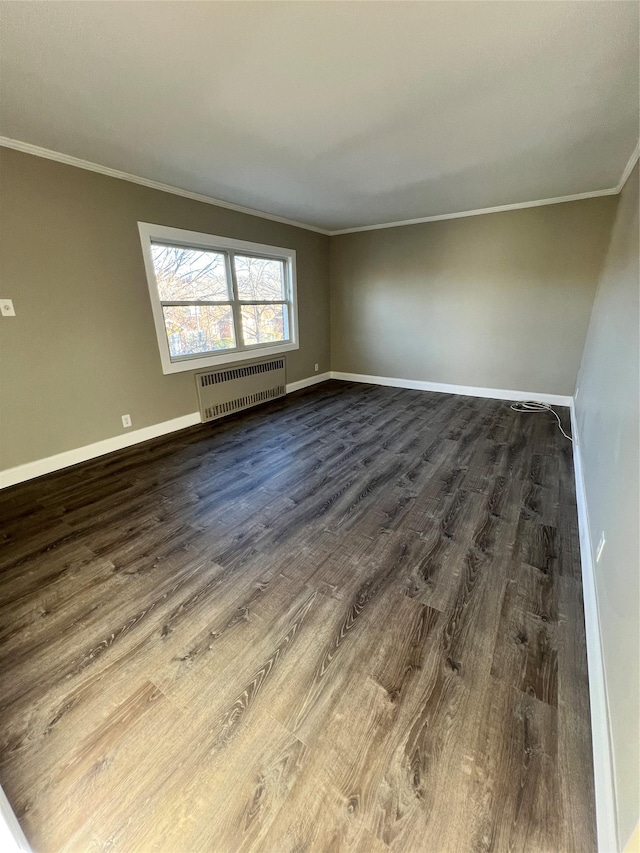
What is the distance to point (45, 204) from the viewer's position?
8.45 ft

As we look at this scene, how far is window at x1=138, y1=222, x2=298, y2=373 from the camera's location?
11.4 feet

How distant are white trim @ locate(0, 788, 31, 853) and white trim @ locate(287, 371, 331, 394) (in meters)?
4.74

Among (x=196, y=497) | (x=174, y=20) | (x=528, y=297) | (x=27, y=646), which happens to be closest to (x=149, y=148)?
(x=174, y=20)

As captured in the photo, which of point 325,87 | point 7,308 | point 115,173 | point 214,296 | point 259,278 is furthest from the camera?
point 259,278

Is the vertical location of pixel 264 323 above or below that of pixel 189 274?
below

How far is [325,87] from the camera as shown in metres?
1.79

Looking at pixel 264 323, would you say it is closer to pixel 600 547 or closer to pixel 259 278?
pixel 259 278

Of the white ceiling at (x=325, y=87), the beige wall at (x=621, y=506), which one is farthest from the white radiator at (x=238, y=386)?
the beige wall at (x=621, y=506)

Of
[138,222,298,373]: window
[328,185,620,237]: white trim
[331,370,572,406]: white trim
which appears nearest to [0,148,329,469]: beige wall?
[138,222,298,373]: window

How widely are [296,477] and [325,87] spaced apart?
2462 millimetres

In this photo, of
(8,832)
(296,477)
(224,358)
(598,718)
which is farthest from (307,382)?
(8,832)

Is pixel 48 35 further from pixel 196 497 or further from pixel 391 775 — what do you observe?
pixel 391 775

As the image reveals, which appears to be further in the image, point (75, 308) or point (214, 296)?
point (214, 296)

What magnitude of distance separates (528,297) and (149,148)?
14.2 ft
